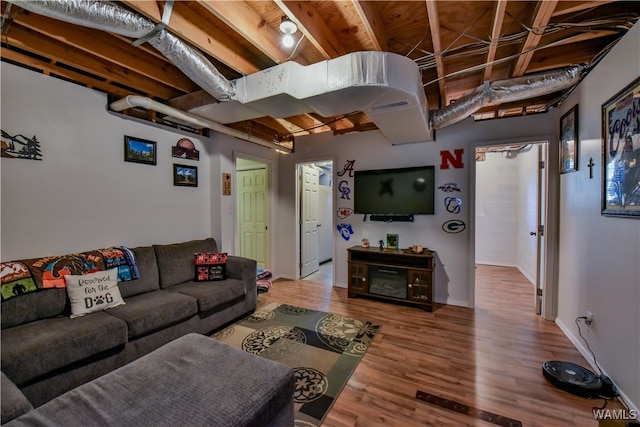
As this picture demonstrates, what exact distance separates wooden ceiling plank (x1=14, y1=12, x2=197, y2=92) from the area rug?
2656mm

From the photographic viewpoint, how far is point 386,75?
76.3 inches

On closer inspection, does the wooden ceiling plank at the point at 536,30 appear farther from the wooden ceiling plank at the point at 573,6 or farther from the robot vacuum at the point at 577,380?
the robot vacuum at the point at 577,380

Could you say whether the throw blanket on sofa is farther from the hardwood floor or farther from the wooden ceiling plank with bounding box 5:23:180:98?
the hardwood floor

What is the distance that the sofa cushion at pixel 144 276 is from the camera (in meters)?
2.45

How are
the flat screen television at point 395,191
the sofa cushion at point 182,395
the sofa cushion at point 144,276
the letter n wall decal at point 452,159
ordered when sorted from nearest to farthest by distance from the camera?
1. the sofa cushion at point 182,395
2. the sofa cushion at point 144,276
3. the letter n wall decal at point 452,159
4. the flat screen television at point 395,191

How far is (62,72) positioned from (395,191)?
12.4 ft

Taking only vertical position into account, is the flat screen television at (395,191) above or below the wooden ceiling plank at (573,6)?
below

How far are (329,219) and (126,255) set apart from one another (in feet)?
14.4

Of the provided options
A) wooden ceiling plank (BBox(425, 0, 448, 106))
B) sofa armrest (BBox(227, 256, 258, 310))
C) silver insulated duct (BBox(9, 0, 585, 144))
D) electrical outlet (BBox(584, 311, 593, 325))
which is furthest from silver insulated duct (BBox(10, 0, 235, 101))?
electrical outlet (BBox(584, 311, 593, 325))

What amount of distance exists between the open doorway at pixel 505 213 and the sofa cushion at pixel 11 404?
5318 millimetres

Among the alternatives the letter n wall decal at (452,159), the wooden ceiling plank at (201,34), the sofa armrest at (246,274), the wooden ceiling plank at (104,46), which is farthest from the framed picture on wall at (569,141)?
the wooden ceiling plank at (104,46)

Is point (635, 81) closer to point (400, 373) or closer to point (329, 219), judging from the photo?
point (400, 373)

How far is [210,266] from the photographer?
9.92 ft

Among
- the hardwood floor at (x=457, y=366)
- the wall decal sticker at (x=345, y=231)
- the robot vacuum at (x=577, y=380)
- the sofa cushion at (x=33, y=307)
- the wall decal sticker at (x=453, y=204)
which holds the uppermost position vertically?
the wall decal sticker at (x=453, y=204)
